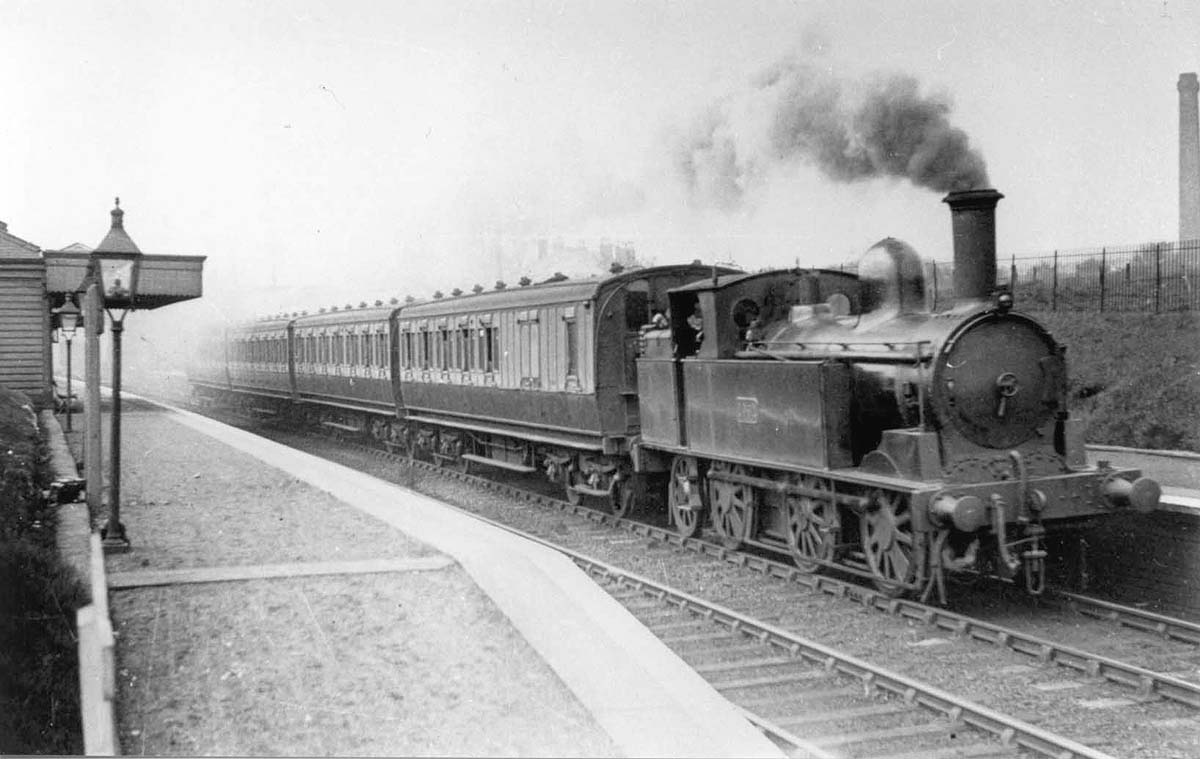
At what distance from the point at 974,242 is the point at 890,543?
2.64m

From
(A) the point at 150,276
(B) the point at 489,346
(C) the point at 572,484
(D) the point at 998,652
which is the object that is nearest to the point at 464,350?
(B) the point at 489,346

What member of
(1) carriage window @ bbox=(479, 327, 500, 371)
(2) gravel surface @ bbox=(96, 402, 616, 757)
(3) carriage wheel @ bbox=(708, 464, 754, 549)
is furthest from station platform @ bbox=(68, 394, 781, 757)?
(1) carriage window @ bbox=(479, 327, 500, 371)

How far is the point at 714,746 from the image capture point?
5.04 metres

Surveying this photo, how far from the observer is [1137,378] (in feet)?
53.9

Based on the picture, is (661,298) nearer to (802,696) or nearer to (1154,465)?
(1154,465)

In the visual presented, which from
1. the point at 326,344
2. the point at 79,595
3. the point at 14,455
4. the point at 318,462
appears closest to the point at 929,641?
the point at 79,595

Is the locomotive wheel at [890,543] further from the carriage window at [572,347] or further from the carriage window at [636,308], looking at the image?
the carriage window at [572,347]

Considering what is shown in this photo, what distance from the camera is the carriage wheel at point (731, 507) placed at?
35.6 ft

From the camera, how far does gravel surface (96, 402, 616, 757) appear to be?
16.7 ft

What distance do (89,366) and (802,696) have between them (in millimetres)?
7749

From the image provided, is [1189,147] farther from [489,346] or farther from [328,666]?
[328,666]

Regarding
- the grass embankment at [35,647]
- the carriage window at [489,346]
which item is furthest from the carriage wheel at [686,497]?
the grass embankment at [35,647]

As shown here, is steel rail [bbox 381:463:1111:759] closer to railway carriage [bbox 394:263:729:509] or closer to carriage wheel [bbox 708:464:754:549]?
carriage wheel [bbox 708:464:754:549]

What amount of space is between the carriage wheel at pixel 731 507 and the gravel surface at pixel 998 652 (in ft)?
1.29
